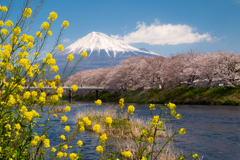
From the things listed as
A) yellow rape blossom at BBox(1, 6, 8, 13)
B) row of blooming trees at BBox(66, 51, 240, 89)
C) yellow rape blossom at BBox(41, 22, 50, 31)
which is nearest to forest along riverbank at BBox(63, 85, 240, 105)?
row of blooming trees at BBox(66, 51, 240, 89)

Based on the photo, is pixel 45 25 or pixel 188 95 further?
pixel 188 95

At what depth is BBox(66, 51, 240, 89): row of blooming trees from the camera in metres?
39.2

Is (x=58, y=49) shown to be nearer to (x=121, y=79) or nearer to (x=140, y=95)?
(x=140, y=95)

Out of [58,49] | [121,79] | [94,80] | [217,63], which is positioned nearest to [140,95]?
[121,79]

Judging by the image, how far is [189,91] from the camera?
1672 inches

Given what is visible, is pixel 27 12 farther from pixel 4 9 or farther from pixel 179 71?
pixel 179 71

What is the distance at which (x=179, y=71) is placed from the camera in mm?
47125

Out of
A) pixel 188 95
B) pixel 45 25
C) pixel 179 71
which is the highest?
pixel 179 71

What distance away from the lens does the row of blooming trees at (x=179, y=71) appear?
39.2 meters

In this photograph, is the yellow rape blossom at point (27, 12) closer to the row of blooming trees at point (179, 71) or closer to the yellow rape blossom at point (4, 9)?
the yellow rape blossom at point (4, 9)

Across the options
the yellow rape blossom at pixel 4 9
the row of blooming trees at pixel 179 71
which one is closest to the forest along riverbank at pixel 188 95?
the row of blooming trees at pixel 179 71

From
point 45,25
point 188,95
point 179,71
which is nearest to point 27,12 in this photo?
point 45,25

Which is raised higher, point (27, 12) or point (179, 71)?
point (179, 71)

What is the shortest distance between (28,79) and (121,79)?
5350 cm
